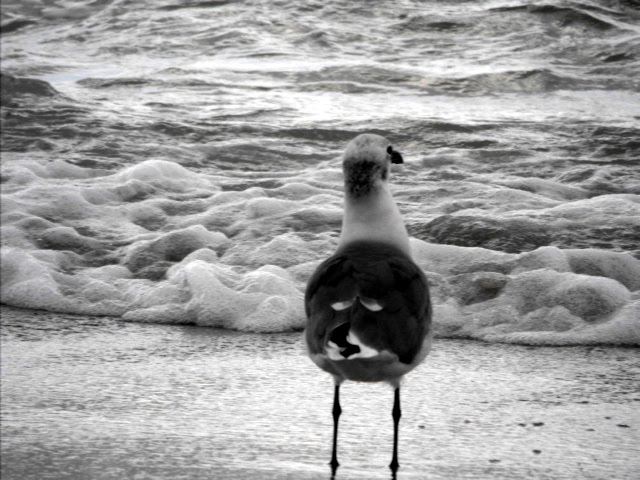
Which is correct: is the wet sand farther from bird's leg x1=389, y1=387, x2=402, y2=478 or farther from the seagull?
the seagull

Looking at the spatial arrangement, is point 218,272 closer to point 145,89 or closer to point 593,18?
point 145,89

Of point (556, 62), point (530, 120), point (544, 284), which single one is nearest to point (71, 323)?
point (544, 284)

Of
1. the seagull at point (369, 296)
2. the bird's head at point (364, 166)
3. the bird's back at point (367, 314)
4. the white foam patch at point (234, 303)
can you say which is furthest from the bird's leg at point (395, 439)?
the white foam patch at point (234, 303)

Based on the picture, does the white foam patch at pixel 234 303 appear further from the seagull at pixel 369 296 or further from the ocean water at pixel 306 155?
the seagull at pixel 369 296

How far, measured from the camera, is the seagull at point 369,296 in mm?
2990

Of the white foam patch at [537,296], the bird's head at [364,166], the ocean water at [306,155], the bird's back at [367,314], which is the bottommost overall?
the ocean water at [306,155]

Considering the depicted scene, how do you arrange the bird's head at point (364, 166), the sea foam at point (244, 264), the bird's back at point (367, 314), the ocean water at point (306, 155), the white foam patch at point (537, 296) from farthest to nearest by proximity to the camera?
the ocean water at point (306, 155) < the sea foam at point (244, 264) < the white foam patch at point (537, 296) < the bird's head at point (364, 166) < the bird's back at point (367, 314)

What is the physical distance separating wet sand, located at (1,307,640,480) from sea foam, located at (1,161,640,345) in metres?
0.22

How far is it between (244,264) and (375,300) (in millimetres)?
2982

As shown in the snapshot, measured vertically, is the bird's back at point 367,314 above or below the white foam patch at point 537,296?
above

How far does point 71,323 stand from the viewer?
17.3 ft

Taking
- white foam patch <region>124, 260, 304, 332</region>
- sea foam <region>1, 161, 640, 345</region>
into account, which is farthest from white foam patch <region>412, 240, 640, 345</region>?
white foam patch <region>124, 260, 304, 332</region>

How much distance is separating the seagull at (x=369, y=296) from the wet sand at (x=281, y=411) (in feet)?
0.85

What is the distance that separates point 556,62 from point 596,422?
847 cm
